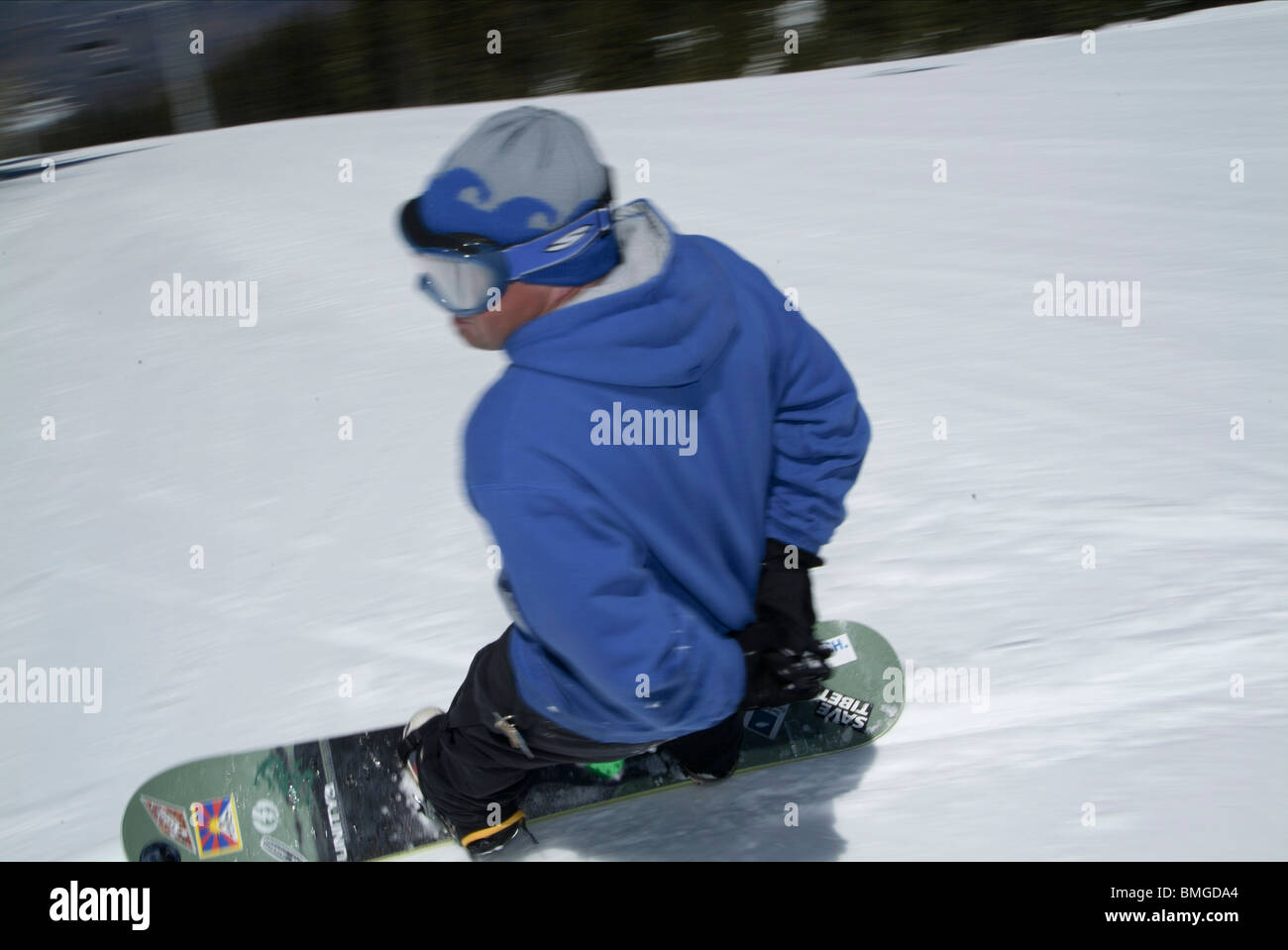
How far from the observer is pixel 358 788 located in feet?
6.79

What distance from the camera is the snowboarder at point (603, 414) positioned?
1189mm

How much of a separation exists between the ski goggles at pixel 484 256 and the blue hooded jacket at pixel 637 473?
2.3 inches

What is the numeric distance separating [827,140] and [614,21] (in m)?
3.97

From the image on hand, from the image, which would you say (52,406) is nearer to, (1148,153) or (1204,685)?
(1204,685)

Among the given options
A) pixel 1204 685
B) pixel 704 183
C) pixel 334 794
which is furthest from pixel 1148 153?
pixel 334 794

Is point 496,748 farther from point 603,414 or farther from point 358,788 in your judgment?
point 603,414

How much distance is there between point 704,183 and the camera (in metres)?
4.31

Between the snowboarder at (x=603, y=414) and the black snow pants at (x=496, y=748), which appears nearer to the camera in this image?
the snowboarder at (x=603, y=414)
